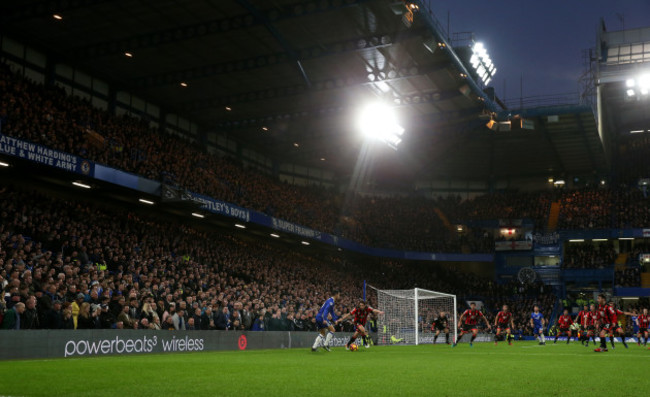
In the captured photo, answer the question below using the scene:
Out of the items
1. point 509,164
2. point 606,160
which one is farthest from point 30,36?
point 606,160

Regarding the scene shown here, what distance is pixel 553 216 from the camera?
64.0 metres

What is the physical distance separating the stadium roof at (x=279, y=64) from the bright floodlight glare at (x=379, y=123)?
0.85 meters

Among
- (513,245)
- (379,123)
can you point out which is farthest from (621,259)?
(379,123)

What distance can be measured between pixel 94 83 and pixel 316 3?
1569cm

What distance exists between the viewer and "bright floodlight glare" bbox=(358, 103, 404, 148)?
4353 cm

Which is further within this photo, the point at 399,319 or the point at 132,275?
the point at 399,319

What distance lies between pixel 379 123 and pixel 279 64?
10244 millimetres

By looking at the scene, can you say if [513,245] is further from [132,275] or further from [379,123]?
[132,275]

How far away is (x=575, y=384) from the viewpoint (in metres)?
10.6

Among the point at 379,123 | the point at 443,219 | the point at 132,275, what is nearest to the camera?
the point at 132,275

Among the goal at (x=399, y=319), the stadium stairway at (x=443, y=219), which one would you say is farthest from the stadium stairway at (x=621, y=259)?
the goal at (x=399, y=319)

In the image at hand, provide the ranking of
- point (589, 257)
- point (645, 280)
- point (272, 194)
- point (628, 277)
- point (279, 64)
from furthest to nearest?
point (589, 257), point (645, 280), point (628, 277), point (272, 194), point (279, 64)

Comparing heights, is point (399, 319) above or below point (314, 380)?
below

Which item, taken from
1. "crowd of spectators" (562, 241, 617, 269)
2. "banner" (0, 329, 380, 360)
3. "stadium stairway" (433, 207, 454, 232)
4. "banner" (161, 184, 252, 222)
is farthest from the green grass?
"stadium stairway" (433, 207, 454, 232)
